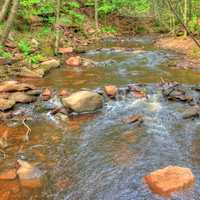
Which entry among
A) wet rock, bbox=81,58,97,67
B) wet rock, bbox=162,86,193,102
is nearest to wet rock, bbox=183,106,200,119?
wet rock, bbox=162,86,193,102

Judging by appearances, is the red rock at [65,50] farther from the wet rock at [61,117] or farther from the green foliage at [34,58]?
the wet rock at [61,117]

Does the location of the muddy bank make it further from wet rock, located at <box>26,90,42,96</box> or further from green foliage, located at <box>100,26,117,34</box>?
wet rock, located at <box>26,90,42,96</box>

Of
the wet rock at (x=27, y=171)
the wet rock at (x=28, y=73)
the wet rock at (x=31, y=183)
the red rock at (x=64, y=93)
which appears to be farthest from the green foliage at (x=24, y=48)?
the wet rock at (x=31, y=183)

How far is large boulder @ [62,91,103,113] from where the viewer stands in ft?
28.2

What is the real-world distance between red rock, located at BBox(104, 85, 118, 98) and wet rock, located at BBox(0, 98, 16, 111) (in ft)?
8.69

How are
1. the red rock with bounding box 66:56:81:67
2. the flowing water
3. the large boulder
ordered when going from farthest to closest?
the red rock with bounding box 66:56:81:67 < the large boulder < the flowing water

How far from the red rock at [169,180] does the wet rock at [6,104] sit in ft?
14.7

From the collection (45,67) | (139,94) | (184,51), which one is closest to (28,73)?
(45,67)

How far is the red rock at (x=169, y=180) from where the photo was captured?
507cm

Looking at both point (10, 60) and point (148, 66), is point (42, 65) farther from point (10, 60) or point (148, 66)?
point (148, 66)

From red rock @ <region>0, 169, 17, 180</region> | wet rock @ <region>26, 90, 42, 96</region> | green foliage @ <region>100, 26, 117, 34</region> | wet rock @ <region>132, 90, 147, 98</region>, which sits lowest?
green foliage @ <region>100, 26, 117, 34</region>

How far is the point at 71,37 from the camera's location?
1958cm

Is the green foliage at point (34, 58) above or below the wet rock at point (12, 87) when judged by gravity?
below

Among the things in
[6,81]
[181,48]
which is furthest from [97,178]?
[181,48]
